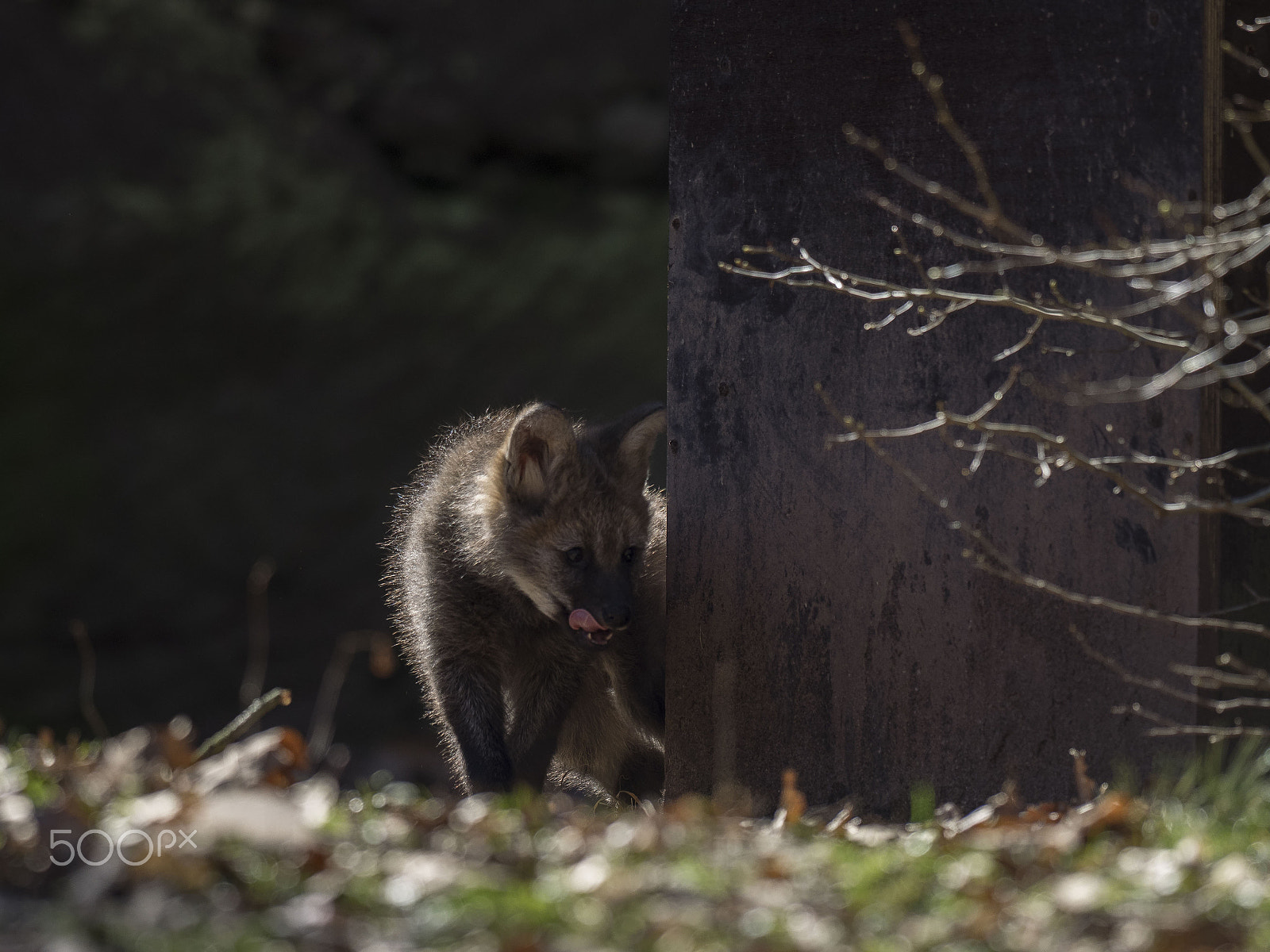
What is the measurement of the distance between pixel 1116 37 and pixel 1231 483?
1.33 metres

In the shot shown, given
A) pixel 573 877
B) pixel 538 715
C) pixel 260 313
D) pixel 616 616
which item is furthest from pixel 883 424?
pixel 260 313

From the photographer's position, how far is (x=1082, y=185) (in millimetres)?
4324

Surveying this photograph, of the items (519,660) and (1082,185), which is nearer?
(1082,185)

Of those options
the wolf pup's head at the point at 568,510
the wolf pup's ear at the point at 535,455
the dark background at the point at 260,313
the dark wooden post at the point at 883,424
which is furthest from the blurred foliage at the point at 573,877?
the dark background at the point at 260,313

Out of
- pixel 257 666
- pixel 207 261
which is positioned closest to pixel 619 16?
pixel 207 261

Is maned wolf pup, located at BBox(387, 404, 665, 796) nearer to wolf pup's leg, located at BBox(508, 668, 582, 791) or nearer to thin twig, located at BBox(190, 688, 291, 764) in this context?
wolf pup's leg, located at BBox(508, 668, 582, 791)

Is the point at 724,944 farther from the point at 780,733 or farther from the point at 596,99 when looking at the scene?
the point at 596,99

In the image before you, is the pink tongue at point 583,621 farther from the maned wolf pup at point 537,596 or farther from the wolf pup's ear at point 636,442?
the wolf pup's ear at point 636,442

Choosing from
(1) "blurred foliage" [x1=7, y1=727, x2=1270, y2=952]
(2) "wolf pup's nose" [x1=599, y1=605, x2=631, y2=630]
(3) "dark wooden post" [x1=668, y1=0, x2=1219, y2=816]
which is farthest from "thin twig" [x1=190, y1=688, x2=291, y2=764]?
(3) "dark wooden post" [x1=668, y1=0, x2=1219, y2=816]

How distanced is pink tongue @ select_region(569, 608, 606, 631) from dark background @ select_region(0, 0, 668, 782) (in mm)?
5072

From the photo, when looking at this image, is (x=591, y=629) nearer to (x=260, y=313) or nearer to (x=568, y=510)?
(x=568, y=510)

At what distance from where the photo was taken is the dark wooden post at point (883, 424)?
4.25 metres

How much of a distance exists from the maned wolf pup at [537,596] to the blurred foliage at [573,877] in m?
1.90

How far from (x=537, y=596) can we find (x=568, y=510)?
355mm
